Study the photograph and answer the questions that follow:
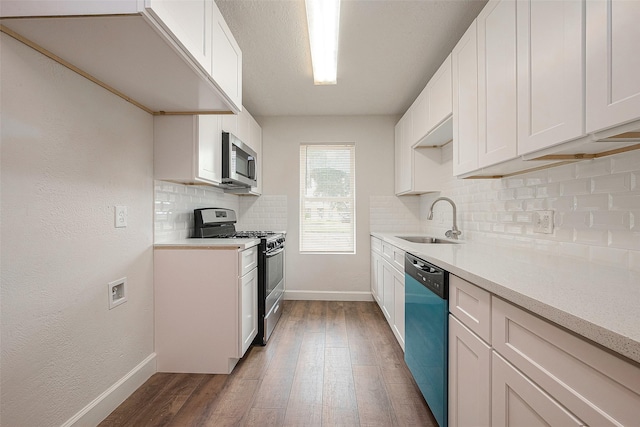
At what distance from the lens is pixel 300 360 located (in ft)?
7.22

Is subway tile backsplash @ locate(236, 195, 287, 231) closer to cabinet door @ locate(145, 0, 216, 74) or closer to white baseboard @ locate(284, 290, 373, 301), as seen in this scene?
white baseboard @ locate(284, 290, 373, 301)

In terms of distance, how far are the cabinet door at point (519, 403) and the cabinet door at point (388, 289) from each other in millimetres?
1479

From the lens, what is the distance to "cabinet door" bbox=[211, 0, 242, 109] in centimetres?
163

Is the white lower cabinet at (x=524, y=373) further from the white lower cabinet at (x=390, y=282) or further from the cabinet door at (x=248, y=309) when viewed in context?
the cabinet door at (x=248, y=309)

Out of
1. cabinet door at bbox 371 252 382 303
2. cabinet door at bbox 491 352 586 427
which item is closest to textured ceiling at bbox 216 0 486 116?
cabinet door at bbox 371 252 382 303

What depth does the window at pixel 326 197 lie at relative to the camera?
3898mm

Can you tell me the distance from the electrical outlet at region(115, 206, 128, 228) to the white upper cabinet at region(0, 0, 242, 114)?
0.68m

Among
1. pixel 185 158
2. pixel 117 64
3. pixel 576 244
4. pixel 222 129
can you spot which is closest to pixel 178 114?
pixel 185 158

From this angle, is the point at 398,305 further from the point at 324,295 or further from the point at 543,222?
the point at 324,295

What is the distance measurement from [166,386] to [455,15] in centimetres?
316

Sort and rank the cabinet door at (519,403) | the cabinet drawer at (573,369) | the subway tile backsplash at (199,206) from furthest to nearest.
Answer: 1. the subway tile backsplash at (199,206)
2. the cabinet door at (519,403)
3. the cabinet drawer at (573,369)

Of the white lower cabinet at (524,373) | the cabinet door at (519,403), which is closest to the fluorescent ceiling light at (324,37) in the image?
the white lower cabinet at (524,373)

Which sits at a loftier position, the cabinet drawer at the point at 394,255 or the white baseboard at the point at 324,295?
the cabinet drawer at the point at 394,255

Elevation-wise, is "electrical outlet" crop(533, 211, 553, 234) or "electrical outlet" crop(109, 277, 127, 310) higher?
"electrical outlet" crop(533, 211, 553, 234)
